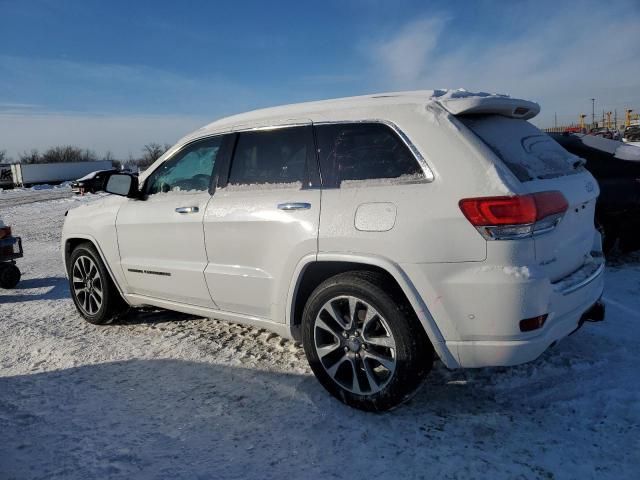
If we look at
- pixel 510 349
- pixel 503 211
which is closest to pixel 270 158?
pixel 503 211

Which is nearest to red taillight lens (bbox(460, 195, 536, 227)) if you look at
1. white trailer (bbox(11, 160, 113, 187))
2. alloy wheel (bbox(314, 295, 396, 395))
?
alloy wheel (bbox(314, 295, 396, 395))

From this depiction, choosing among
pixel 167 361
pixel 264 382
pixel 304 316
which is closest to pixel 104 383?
pixel 167 361

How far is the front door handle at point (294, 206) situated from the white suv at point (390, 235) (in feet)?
0.05

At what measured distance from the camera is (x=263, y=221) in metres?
3.30

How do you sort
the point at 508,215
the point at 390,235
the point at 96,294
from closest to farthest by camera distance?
the point at 508,215
the point at 390,235
the point at 96,294

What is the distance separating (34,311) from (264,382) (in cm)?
340

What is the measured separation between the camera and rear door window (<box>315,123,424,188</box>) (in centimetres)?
287

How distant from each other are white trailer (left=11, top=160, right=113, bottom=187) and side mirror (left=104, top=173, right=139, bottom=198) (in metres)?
43.7

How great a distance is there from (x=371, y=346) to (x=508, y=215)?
3.51 feet

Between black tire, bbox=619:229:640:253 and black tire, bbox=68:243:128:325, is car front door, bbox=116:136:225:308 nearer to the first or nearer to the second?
black tire, bbox=68:243:128:325

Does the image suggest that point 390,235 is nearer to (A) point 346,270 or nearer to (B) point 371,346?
(A) point 346,270

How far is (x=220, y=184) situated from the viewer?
3701 millimetres

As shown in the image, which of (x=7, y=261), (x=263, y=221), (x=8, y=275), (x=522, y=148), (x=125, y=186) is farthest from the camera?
(x=7, y=261)

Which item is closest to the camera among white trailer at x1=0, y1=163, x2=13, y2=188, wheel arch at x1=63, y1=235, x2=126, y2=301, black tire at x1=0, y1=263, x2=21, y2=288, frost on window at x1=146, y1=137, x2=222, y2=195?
frost on window at x1=146, y1=137, x2=222, y2=195
